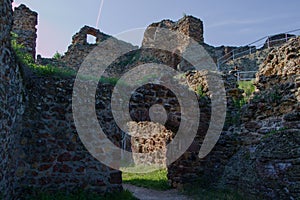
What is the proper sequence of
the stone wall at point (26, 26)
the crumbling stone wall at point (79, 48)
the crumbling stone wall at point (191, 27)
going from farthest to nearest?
1. the crumbling stone wall at point (191, 27)
2. the crumbling stone wall at point (79, 48)
3. the stone wall at point (26, 26)

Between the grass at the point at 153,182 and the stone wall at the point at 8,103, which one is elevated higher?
the stone wall at the point at 8,103

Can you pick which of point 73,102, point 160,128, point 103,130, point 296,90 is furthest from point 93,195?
point 160,128

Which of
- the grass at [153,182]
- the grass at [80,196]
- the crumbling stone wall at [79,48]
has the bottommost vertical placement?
the grass at [153,182]

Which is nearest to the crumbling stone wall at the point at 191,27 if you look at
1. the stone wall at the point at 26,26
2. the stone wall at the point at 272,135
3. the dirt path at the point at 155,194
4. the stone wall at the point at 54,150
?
the stone wall at the point at 26,26

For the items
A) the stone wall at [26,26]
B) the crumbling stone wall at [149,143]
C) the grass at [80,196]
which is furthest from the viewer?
the stone wall at [26,26]

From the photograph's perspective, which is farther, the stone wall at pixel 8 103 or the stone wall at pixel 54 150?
the stone wall at pixel 54 150

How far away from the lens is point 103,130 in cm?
557

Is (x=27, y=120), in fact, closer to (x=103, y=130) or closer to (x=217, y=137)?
(x=103, y=130)

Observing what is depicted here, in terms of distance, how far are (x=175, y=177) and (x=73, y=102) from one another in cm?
361

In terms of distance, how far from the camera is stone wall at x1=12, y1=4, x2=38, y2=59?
39.3 feet

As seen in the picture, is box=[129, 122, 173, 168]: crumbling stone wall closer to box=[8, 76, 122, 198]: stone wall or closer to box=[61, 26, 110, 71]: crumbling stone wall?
box=[61, 26, 110, 71]: crumbling stone wall

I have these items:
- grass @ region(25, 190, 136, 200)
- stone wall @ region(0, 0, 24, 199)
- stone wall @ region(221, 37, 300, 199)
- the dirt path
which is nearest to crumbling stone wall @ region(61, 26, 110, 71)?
the dirt path

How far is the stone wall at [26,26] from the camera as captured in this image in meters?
12.0

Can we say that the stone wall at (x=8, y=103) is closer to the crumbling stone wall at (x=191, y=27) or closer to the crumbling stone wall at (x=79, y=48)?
the crumbling stone wall at (x=79, y=48)
